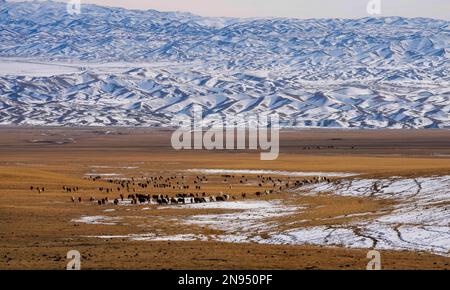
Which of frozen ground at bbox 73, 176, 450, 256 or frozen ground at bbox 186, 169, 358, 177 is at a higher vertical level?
frozen ground at bbox 73, 176, 450, 256

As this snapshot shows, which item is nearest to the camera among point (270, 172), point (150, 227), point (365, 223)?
point (365, 223)

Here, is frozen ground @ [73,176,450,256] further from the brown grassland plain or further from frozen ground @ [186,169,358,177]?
frozen ground @ [186,169,358,177]

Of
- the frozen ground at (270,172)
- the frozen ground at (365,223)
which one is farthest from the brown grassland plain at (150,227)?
the frozen ground at (270,172)

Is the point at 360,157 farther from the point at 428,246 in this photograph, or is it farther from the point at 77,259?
the point at 77,259

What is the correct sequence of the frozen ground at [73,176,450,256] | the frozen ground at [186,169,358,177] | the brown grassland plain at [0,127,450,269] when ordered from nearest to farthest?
the brown grassland plain at [0,127,450,269], the frozen ground at [73,176,450,256], the frozen ground at [186,169,358,177]

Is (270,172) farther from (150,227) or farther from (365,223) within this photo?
(365,223)

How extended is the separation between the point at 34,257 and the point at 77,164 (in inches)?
3376

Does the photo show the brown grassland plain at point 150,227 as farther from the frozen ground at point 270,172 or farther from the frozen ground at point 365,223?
the frozen ground at point 270,172

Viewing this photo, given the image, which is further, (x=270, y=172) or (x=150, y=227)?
(x=270, y=172)

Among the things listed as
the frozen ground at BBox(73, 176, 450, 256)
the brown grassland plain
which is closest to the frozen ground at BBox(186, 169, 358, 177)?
the brown grassland plain

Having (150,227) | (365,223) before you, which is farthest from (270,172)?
(365,223)
